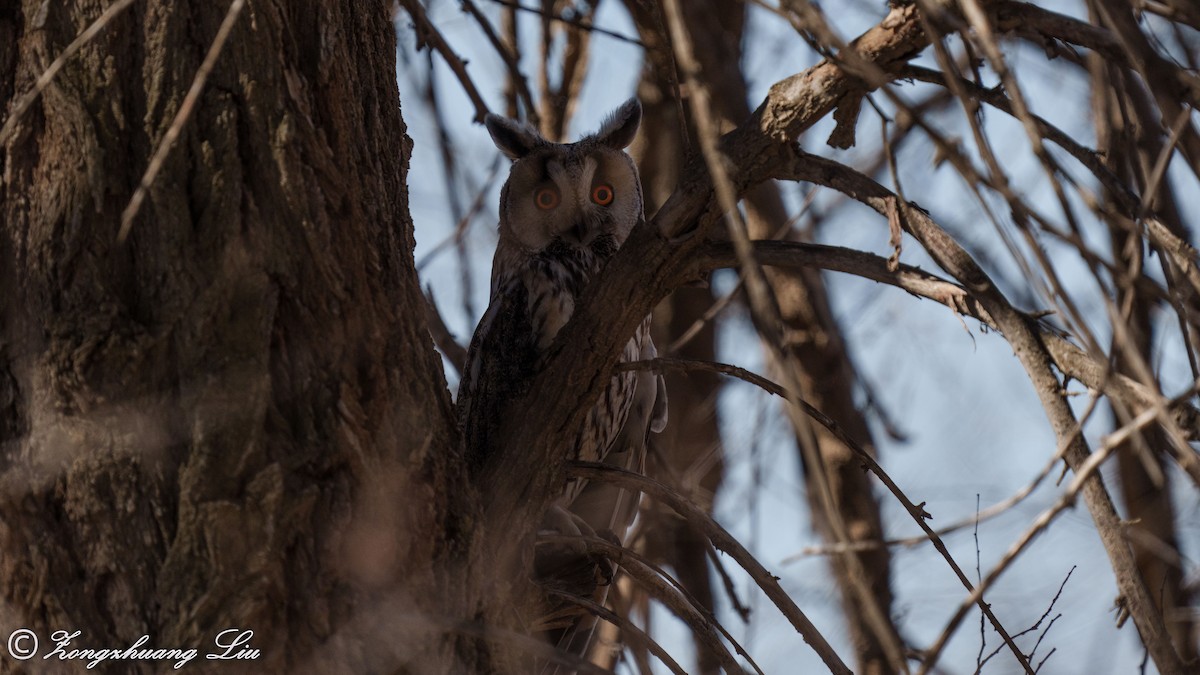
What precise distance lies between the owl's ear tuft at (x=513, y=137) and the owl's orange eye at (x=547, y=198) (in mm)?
Answer: 154

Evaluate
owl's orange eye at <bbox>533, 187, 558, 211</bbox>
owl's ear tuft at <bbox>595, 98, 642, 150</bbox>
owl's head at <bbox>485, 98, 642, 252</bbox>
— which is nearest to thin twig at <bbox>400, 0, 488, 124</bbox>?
owl's head at <bbox>485, 98, 642, 252</bbox>

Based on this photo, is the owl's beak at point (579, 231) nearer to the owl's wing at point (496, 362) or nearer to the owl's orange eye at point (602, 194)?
the owl's orange eye at point (602, 194)

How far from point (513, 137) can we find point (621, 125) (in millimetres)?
383

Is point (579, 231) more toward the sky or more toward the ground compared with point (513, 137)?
more toward the ground

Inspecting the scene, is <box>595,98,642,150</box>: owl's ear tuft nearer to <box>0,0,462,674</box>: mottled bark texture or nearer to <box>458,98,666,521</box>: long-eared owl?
<box>458,98,666,521</box>: long-eared owl

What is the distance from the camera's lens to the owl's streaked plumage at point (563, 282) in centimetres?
330

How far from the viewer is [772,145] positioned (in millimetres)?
2059

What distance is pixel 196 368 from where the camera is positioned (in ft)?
5.69

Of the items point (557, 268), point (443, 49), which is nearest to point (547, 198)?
point (557, 268)

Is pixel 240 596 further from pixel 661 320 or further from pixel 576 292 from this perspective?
pixel 661 320

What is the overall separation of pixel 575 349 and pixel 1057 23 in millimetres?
991

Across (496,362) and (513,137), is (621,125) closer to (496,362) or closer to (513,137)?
(513,137)

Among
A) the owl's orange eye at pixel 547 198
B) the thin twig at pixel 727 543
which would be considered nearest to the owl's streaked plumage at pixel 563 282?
the owl's orange eye at pixel 547 198

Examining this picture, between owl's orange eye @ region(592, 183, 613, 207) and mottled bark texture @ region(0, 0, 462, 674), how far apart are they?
6.70 feet
